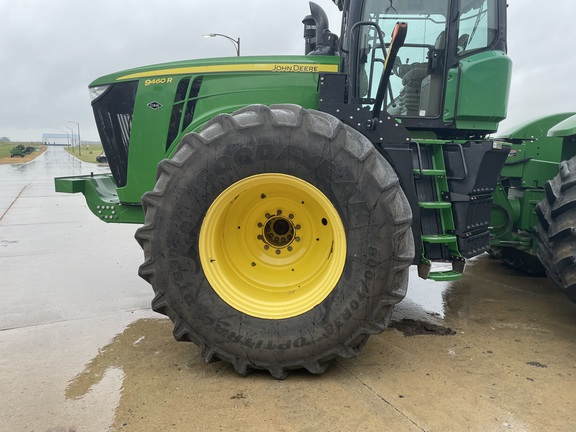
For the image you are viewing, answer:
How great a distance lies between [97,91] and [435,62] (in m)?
3.08

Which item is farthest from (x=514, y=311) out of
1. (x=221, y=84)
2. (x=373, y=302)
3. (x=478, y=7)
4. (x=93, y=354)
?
(x=93, y=354)

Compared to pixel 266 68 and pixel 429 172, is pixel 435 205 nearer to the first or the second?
pixel 429 172

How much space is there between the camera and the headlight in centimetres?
442

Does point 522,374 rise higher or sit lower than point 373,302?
lower

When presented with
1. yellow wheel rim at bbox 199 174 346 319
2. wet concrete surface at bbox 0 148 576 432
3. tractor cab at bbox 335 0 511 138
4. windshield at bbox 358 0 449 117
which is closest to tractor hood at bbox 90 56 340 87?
tractor cab at bbox 335 0 511 138

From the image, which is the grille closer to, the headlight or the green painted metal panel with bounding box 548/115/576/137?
the headlight

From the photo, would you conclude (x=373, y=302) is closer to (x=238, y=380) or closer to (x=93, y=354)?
(x=238, y=380)

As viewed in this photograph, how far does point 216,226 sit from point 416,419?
1656 mm

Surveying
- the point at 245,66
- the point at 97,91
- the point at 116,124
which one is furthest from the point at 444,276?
the point at 97,91

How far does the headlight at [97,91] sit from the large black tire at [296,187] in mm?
1921

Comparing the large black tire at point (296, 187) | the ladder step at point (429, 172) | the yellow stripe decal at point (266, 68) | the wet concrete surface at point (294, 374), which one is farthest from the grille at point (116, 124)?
the ladder step at point (429, 172)

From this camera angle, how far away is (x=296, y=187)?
3.05 metres

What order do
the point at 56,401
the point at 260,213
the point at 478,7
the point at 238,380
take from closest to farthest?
the point at 56,401, the point at 238,380, the point at 260,213, the point at 478,7

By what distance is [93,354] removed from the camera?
3.48m
